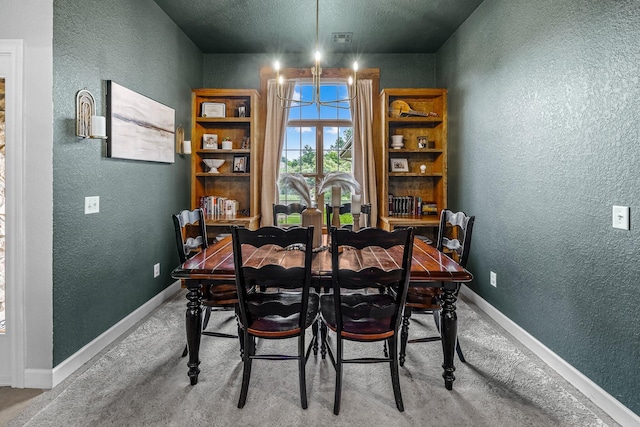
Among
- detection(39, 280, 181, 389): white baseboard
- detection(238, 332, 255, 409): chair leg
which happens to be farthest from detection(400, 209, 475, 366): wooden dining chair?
detection(39, 280, 181, 389): white baseboard

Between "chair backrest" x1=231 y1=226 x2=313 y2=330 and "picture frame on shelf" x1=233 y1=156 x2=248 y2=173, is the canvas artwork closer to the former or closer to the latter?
"picture frame on shelf" x1=233 y1=156 x2=248 y2=173

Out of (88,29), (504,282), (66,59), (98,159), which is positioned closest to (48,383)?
(98,159)

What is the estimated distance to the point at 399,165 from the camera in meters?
4.38

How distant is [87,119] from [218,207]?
2080mm

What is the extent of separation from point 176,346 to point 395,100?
348cm

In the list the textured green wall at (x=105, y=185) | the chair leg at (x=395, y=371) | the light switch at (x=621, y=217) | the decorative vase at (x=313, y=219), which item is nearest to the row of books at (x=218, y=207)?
the textured green wall at (x=105, y=185)

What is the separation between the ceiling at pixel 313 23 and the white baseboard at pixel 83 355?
2809 mm

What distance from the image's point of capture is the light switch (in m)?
1.74

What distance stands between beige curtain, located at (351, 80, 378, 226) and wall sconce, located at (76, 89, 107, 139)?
2.86m

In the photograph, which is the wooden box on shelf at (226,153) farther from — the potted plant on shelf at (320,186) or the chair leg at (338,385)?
the chair leg at (338,385)

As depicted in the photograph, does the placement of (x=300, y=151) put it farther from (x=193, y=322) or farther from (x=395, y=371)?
(x=395, y=371)

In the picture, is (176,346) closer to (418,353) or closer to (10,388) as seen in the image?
(10,388)

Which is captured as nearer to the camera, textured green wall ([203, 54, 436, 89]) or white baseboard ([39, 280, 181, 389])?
white baseboard ([39, 280, 181, 389])

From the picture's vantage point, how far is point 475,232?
352 centimetres
